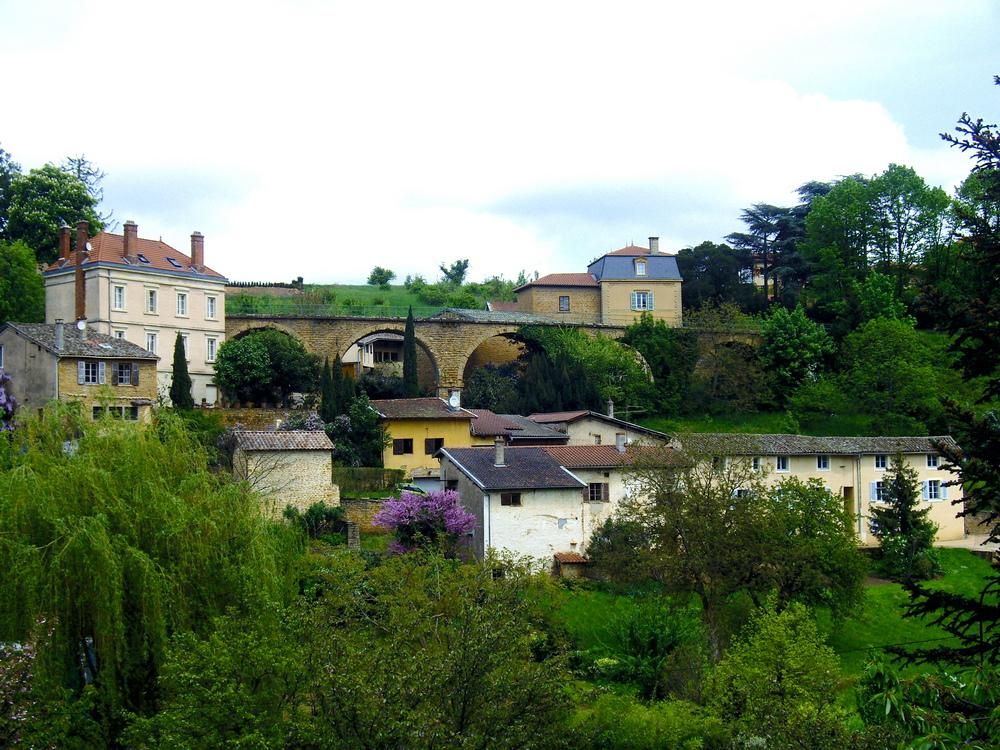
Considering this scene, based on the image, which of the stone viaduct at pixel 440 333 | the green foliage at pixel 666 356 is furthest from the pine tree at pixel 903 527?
the stone viaduct at pixel 440 333

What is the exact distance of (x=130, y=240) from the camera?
4772cm

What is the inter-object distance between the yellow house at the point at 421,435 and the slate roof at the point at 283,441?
5719 mm

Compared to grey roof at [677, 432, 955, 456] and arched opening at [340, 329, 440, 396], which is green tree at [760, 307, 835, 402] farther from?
arched opening at [340, 329, 440, 396]

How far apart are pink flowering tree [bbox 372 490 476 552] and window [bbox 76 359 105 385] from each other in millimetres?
13135

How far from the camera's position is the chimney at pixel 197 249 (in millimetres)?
50000

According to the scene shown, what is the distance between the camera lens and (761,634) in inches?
880

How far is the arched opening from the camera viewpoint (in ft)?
182

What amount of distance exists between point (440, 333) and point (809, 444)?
23.3m

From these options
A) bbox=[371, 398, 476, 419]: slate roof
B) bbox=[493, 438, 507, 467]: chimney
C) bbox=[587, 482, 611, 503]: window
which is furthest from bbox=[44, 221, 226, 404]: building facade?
bbox=[587, 482, 611, 503]: window

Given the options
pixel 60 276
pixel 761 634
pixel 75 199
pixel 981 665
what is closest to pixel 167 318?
pixel 60 276

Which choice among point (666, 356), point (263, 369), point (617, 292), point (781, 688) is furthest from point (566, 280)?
point (781, 688)

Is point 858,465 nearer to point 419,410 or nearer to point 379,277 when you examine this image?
point 419,410

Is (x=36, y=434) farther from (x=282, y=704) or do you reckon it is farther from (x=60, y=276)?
(x=60, y=276)

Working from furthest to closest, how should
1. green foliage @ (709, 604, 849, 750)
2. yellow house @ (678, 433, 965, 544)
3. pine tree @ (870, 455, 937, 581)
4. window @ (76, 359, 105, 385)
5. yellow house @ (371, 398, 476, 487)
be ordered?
yellow house @ (371, 398, 476, 487) → yellow house @ (678, 433, 965, 544) → window @ (76, 359, 105, 385) → pine tree @ (870, 455, 937, 581) → green foliage @ (709, 604, 849, 750)
